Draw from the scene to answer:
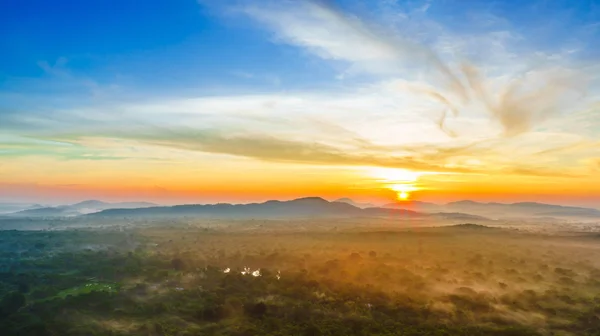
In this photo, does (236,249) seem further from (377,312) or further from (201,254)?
(377,312)

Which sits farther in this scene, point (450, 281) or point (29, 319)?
point (450, 281)

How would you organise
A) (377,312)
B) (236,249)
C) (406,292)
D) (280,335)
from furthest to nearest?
(236,249) → (406,292) → (377,312) → (280,335)

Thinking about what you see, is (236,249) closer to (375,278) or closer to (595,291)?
(375,278)

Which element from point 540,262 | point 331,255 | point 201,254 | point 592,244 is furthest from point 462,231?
point 201,254

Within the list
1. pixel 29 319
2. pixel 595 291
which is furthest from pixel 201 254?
pixel 595 291

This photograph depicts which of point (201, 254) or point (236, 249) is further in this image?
point (236, 249)

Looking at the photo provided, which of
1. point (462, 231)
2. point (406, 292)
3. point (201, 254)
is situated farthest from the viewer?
point (462, 231)

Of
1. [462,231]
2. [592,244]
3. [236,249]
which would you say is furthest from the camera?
[462,231]

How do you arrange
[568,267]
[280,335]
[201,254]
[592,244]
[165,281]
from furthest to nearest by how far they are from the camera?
1. [592,244]
2. [201,254]
3. [568,267]
4. [165,281]
5. [280,335]
